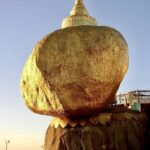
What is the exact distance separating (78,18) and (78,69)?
11.2 ft

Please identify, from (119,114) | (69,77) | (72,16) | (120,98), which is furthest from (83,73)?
(120,98)

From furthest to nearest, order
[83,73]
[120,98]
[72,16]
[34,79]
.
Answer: [120,98]
[72,16]
[34,79]
[83,73]

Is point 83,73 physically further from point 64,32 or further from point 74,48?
point 64,32

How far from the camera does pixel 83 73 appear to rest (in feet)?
37.3

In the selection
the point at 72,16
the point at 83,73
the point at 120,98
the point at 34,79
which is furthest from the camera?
the point at 120,98

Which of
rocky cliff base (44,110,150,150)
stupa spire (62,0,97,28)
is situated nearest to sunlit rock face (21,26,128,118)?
rocky cliff base (44,110,150,150)

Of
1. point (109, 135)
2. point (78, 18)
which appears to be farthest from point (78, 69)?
point (78, 18)

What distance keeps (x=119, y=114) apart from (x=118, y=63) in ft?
5.94

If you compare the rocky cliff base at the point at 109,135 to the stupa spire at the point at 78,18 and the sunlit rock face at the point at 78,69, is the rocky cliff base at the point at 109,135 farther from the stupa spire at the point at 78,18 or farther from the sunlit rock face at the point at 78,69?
the stupa spire at the point at 78,18

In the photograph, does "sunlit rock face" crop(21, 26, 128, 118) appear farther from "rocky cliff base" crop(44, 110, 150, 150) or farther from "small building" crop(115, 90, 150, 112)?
"small building" crop(115, 90, 150, 112)

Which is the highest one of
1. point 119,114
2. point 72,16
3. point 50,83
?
point 72,16

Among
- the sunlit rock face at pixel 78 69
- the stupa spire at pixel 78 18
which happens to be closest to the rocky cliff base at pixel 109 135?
the sunlit rock face at pixel 78 69

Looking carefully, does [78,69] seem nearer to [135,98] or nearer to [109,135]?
[109,135]

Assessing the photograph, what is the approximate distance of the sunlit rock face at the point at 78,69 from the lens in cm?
1143
